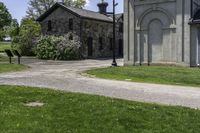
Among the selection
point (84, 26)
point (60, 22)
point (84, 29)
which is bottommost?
point (84, 29)

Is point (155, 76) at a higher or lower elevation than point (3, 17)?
lower

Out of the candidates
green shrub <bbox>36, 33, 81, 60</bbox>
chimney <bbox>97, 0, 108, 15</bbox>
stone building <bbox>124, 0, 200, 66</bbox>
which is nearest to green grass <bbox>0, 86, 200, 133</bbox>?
stone building <bbox>124, 0, 200, 66</bbox>

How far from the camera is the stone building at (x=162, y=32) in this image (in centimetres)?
2808

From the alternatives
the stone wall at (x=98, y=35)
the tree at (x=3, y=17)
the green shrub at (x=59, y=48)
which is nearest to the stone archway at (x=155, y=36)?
the green shrub at (x=59, y=48)

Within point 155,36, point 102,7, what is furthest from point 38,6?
point 155,36

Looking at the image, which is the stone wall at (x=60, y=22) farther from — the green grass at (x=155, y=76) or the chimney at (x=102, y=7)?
the green grass at (x=155, y=76)

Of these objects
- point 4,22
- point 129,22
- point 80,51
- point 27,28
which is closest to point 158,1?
point 129,22

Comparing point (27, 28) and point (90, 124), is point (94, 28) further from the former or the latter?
point (90, 124)

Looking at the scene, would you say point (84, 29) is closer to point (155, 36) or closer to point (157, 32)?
point (155, 36)

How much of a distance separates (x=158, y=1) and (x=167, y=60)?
4331 mm

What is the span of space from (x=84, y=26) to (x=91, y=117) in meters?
38.1

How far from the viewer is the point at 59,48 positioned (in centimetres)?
4384

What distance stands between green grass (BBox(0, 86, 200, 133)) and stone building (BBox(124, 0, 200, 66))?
17.1 metres

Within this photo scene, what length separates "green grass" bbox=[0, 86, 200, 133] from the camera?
8617mm
